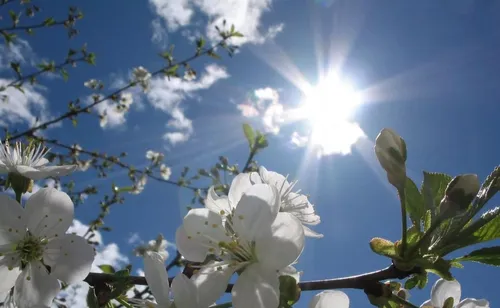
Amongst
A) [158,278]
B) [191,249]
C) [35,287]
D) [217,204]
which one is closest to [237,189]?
[217,204]

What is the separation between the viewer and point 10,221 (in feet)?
4.20

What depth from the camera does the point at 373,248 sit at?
1.03m

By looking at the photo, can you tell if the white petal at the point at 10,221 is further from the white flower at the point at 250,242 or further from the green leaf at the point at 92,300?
the white flower at the point at 250,242

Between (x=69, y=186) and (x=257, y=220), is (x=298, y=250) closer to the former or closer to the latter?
(x=257, y=220)

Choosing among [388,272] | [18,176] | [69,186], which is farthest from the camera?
[69,186]

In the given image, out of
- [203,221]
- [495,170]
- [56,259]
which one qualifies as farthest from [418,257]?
[56,259]

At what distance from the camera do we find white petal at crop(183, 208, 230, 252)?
3.54ft

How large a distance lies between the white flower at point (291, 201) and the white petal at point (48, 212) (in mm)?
613

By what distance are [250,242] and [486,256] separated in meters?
0.55

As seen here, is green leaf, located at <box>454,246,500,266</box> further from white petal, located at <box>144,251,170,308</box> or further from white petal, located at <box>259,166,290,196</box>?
white petal, located at <box>144,251,170,308</box>

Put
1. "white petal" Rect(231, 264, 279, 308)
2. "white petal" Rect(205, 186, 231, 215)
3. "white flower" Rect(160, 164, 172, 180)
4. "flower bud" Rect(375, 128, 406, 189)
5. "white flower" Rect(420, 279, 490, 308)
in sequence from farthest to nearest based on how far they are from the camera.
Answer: "white flower" Rect(160, 164, 172, 180) < "white flower" Rect(420, 279, 490, 308) < "white petal" Rect(205, 186, 231, 215) < "flower bud" Rect(375, 128, 406, 189) < "white petal" Rect(231, 264, 279, 308)

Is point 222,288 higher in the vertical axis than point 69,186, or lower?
lower

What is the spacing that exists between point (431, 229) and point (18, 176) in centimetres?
125

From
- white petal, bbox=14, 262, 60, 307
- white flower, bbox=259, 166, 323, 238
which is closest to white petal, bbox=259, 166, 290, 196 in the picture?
white flower, bbox=259, 166, 323, 238
